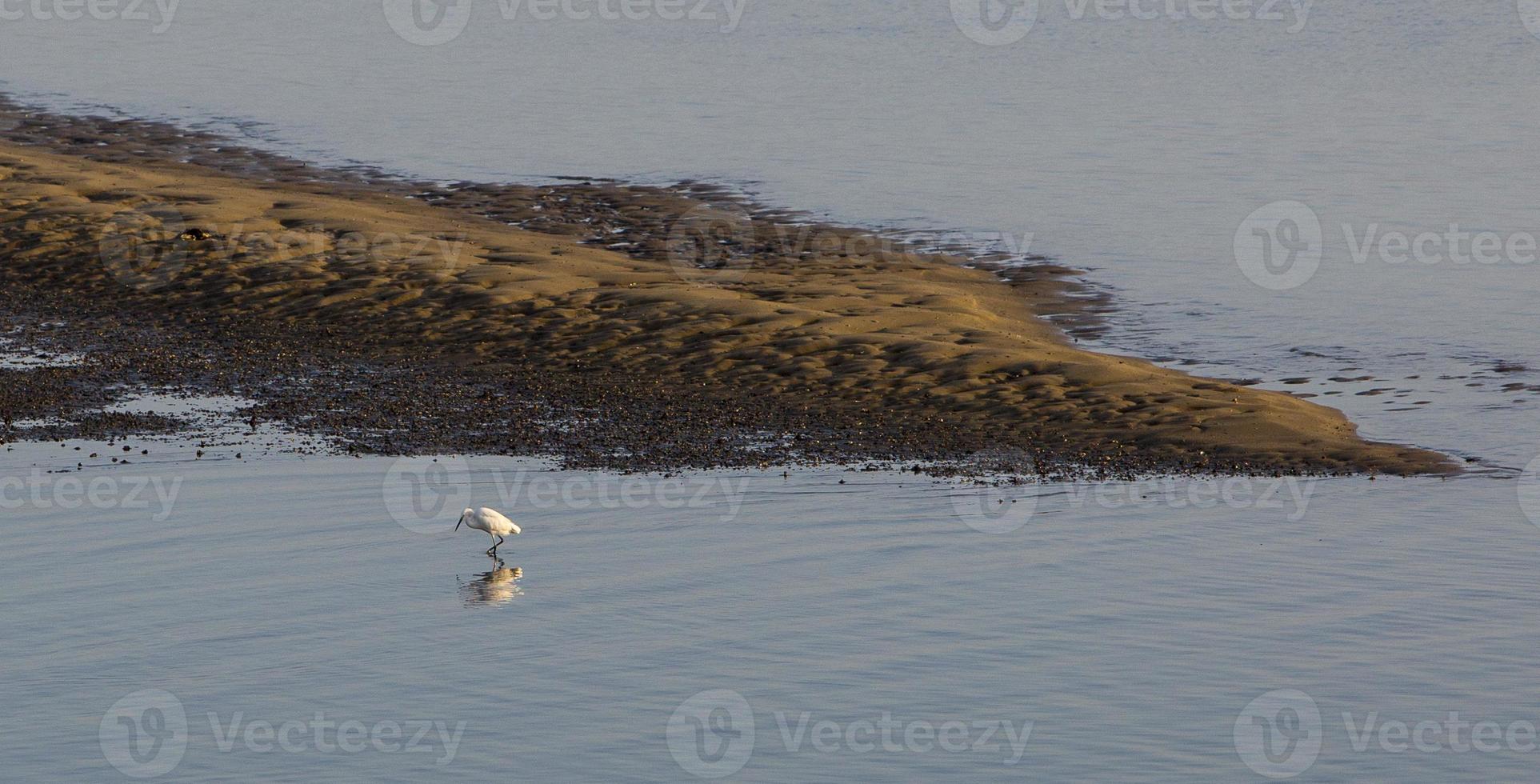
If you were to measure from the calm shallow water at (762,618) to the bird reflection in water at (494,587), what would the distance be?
0.13 ft

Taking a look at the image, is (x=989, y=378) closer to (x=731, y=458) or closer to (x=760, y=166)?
(x=731, y=458)

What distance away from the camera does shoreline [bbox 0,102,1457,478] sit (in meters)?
19.1

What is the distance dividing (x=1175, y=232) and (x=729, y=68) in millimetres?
24922

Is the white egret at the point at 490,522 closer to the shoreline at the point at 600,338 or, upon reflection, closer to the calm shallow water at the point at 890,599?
the calm shallow water at the point at 890,599

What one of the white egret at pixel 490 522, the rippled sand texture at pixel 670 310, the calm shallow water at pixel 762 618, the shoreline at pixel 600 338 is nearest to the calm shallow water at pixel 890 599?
the calm shallow water at pixel 762 618

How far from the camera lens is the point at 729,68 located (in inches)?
2124

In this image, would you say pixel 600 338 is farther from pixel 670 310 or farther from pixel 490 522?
pixel 490 522

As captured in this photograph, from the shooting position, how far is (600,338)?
2284cm

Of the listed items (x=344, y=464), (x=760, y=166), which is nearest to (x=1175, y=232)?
(x=760, y=166)

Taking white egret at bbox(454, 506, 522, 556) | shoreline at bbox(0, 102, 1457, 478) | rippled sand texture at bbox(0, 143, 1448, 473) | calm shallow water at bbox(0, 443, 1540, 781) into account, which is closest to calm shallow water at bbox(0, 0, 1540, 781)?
calm shallow water at bbox(0, 443, 1540, 781)

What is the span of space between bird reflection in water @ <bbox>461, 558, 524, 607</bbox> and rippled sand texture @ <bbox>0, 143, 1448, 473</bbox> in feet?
19.0

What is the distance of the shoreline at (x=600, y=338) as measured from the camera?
19.1 metres

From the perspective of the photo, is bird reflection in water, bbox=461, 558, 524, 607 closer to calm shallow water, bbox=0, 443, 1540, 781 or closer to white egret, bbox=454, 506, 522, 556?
calm shallow water, bbox=0, 443, 1540, 781

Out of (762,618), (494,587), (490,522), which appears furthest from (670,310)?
(762,618)
